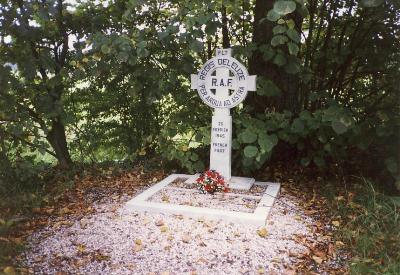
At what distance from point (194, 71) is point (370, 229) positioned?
276 cm

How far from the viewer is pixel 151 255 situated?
3666 millimetres

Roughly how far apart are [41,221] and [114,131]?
2.63 m

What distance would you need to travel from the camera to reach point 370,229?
3.99m

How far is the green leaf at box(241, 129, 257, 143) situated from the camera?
15.3ft

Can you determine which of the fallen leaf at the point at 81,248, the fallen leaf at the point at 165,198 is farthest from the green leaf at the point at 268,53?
the fallen leaf at the point at 81,248

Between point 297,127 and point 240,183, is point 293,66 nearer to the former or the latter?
point 297,127

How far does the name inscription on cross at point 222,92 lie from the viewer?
5.01m

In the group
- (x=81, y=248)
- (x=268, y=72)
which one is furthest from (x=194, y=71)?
(x=81, y=248)

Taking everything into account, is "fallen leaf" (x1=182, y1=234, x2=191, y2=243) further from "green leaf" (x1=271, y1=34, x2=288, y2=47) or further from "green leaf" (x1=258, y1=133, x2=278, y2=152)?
"green leaf" (x1=271, y1=34, x2=288, y2=47)

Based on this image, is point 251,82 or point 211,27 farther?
point 251,82

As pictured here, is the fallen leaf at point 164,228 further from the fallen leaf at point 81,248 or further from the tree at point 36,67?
the tree at point 36,67

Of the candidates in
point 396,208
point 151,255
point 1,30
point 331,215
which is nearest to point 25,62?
point 1,30

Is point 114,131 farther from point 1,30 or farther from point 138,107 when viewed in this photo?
point 1,30

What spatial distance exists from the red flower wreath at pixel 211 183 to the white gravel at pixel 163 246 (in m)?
0.70
